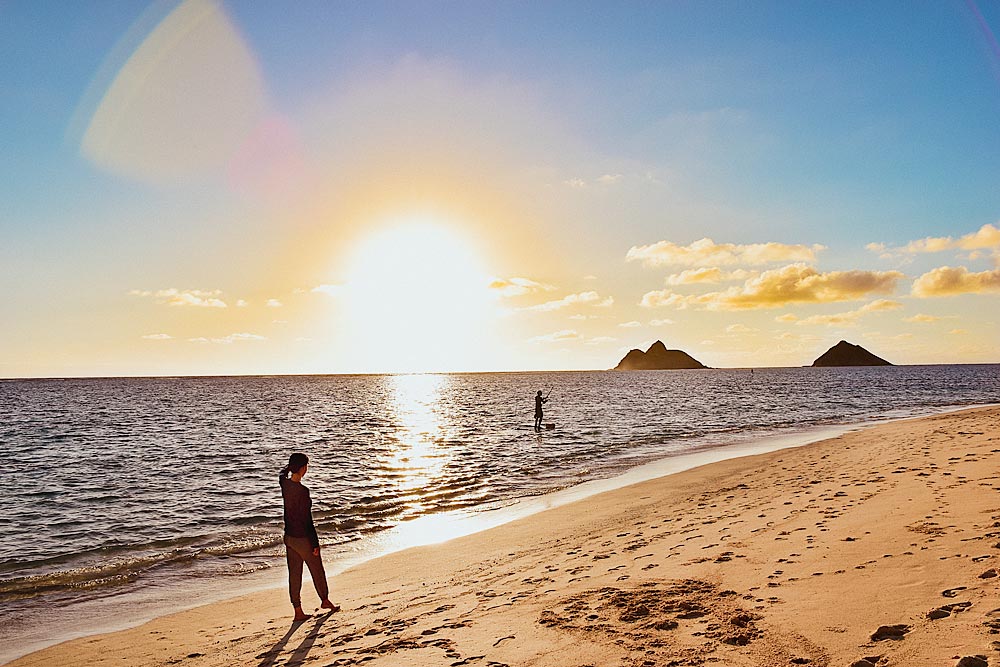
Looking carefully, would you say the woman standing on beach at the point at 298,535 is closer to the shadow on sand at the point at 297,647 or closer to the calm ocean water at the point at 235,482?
the shadow on sand at the point at 297,647

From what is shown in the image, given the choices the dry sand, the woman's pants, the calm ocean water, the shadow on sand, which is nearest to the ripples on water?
the calm ocean water

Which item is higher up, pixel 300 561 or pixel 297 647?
pixel 300 561

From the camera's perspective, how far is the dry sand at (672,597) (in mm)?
6012

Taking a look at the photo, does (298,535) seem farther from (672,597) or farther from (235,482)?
(235,482)

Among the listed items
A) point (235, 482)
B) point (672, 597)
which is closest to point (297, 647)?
point (672, 597)

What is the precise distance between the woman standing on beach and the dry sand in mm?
473

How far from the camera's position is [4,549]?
1568 cm

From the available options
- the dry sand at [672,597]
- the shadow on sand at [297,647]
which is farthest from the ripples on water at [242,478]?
the shadow on sand at [297,647]

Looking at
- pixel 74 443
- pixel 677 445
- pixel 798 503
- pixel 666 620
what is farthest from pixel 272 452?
pixel 666 620

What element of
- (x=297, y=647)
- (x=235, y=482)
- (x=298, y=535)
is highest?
(x=298, y=535)

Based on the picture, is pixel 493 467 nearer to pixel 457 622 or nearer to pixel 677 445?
pixel 677 445

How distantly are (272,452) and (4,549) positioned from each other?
1972 cm

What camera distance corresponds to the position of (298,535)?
9531mm

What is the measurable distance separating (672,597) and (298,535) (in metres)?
5.84
